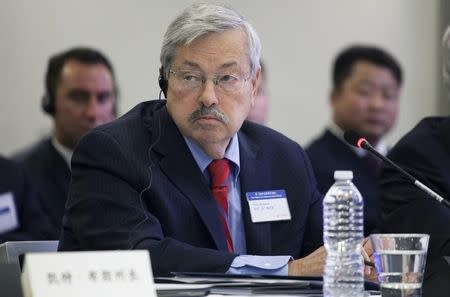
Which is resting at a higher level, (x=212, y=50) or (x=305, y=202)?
(x=212, y=50)

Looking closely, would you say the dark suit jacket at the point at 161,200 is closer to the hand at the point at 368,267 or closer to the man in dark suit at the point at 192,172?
the man in dark suit at the point at 192,172

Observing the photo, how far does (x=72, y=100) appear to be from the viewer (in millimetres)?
5922

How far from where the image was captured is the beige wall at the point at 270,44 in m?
6.01

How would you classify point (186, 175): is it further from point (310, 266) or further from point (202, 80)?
point (310, 266)

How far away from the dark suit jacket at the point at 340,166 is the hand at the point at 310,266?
2447 millimetres

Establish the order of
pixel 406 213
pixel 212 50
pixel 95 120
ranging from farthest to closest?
pixel 95 120 < pixel 406 213 < pixel 212 50

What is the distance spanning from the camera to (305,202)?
11.2ft

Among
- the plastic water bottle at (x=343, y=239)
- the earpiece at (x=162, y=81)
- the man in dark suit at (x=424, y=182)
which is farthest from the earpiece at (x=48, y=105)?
the plastic water bottle at (x=343, y=239)

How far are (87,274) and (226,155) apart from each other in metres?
1.46

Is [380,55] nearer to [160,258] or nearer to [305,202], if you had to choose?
[305,202]

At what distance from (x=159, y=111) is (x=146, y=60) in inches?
114

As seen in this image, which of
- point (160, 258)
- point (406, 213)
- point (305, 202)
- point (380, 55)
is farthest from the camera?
point (380, 55)

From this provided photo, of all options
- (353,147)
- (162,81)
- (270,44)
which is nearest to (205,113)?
(162,81)

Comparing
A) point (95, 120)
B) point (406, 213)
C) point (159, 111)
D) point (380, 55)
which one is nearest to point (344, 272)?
point (159, 111)
